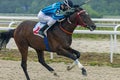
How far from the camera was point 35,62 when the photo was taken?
10.4 meters

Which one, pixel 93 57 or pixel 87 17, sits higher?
pixel 87 17

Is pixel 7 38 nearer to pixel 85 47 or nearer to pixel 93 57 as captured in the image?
pixel 93 57

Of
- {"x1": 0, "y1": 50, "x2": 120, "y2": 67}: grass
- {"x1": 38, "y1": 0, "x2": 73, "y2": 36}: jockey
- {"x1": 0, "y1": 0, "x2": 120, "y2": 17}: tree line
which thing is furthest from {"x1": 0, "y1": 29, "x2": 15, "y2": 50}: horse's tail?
{"x1": 0, "y1": 0, "x2": 120, "y2": 17}: tree line

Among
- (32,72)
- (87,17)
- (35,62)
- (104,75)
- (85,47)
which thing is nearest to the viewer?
(87,17)

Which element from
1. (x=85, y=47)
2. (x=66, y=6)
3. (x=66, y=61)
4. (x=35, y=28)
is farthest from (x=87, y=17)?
(x=85, y=47)

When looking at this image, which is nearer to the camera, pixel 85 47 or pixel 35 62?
pixel 35 62

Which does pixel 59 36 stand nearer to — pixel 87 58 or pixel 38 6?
pixel 87 58

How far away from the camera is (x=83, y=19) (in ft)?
25.5

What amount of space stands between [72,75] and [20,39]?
138 cm

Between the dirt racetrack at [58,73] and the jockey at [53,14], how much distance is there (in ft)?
3.28

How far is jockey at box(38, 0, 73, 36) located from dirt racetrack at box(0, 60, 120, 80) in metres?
1.00

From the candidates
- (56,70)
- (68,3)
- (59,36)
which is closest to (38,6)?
(56,70)

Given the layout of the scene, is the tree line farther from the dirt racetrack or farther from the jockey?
the jockey

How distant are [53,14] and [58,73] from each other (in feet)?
4.42
